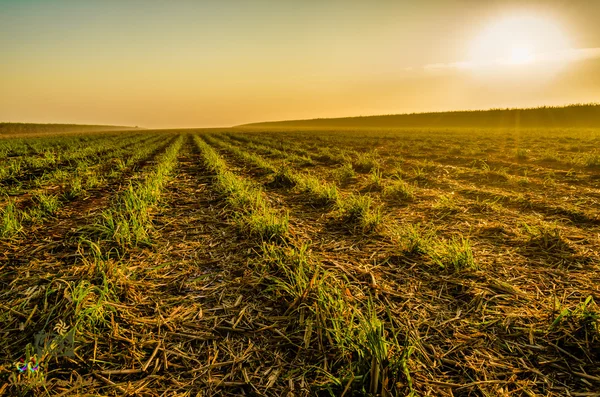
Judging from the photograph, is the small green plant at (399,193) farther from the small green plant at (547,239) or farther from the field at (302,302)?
the small green plant at (547,239)

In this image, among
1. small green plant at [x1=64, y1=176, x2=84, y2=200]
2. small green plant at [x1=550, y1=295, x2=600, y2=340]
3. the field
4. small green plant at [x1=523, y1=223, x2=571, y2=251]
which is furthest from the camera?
small green plant at [x1=64, y1=176, x2=84, y2=200]

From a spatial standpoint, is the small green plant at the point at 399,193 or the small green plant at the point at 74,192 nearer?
the small green plant at the point at 74,192

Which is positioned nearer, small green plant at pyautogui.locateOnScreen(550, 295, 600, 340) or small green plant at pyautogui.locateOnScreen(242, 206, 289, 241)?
small green plant at pyautogui.locateOnScreen(550, 295, 600, 340)

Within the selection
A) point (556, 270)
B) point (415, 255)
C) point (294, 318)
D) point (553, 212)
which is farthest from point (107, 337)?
point (553, 212)

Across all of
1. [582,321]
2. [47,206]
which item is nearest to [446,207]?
[582,321]

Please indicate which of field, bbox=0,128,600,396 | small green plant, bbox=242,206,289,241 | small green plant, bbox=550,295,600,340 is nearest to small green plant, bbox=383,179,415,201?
field, bbox=0,128,600,396

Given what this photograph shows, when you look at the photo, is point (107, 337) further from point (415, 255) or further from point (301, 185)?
point (301, 185)

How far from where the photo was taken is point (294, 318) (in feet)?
7.13

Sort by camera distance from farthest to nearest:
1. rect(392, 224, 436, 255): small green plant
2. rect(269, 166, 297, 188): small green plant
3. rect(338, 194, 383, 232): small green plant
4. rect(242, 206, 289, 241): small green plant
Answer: rect(269, 166, 297, 188): small green plant → rect(338, 194, 383, 232): small green plant → rect(242, 206, 289, 241): small green plant → rect(392, 224, 436, 255): small green plant

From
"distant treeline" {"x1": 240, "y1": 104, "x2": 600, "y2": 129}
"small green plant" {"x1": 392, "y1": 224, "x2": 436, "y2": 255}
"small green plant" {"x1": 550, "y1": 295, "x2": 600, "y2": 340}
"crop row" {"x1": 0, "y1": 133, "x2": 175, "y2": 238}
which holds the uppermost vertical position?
"distant treeline" {"x1": 240, "y1": 104, "x2": 600, "y2": 129}

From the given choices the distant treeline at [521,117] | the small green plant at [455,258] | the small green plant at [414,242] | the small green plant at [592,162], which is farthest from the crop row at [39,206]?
the distant treeline at [521,117]

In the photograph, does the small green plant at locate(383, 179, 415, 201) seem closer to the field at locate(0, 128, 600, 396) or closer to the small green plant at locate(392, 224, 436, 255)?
the field at locate(0, 128, 600, 396)

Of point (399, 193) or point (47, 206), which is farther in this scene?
point (399, 193)

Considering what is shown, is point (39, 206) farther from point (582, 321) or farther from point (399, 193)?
point (582, 321)
